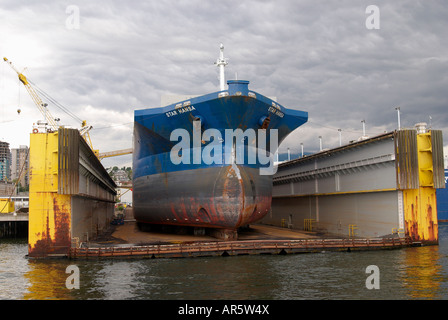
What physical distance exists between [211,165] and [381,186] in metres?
10.6

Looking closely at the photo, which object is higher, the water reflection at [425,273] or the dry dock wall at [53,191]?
the dry dock wall at [53,191]

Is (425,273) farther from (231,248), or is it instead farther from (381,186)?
(381,186)

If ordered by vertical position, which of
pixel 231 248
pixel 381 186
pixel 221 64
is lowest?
pixel 231 248

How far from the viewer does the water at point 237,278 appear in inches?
487

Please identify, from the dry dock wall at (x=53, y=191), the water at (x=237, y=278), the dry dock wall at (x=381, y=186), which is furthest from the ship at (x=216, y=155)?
the dry dock wall at (x=53, y=191)

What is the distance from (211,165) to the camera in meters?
22.0

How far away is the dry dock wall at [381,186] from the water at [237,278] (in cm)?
349

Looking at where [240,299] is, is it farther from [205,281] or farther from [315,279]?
[315,279]

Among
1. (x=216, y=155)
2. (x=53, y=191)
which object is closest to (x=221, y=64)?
(x=216, y=155)

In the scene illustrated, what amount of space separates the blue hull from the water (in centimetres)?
368

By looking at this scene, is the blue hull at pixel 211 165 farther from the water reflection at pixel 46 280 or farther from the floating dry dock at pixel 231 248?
the water reflection at pixel 46 280

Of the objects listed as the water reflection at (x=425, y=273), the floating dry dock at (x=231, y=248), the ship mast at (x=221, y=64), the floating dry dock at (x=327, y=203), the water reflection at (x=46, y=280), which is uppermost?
the ship mast at (x=221, y=64)

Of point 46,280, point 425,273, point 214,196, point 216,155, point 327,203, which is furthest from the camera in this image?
point 327,203

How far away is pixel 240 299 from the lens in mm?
11805
